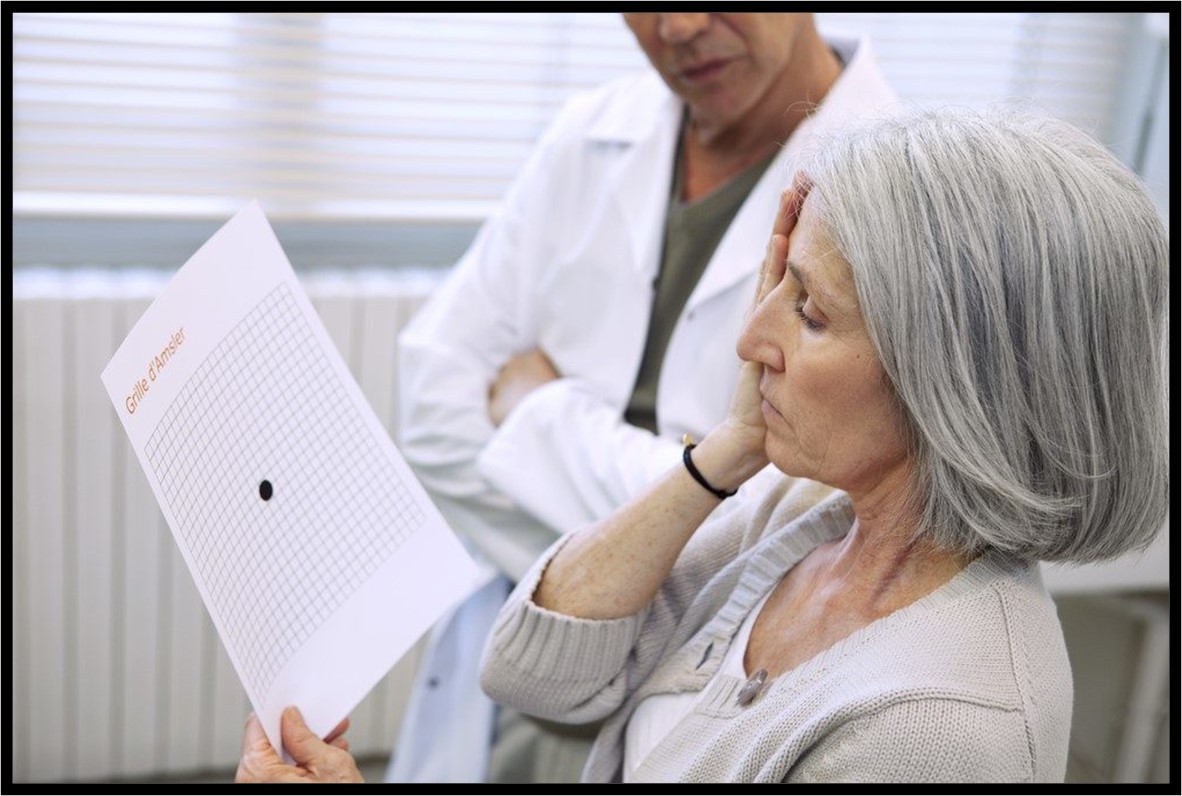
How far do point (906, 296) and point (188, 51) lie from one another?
1.69m

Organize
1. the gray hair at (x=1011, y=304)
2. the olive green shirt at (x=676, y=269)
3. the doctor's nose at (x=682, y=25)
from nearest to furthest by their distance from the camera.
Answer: the gray hair at (x=1011, y=304) → the doctor's nose at (x=682, y=25) → the olive green shirt at (x=676, y=269)

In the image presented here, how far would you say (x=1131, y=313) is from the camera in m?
0.80

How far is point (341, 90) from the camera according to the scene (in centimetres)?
222

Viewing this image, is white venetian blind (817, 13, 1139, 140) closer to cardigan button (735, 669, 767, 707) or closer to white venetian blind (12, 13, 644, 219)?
white venetian blind (12, 13, 644, 219)

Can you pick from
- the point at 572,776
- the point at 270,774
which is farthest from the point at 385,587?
the point at 572,776

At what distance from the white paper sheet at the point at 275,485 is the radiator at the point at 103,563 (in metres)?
1.31

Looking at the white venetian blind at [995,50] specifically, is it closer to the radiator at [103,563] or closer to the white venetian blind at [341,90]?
the white venetian blind at [341,90]

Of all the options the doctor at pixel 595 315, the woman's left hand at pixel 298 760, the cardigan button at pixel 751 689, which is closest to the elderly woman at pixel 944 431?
the cardigan button at pixel 751 689

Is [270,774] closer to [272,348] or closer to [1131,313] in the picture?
[272,348]

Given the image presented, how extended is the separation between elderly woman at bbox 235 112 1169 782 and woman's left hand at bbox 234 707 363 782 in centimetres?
24

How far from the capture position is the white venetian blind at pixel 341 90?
2.12 meters

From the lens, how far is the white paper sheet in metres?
0.85

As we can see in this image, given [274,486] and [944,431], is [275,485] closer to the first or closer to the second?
[274,486]

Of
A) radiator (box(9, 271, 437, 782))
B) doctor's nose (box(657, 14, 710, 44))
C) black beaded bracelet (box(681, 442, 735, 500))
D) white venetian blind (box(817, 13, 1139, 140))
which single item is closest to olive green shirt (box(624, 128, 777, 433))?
doctor's nose (box(657, 14, 710, 44))
